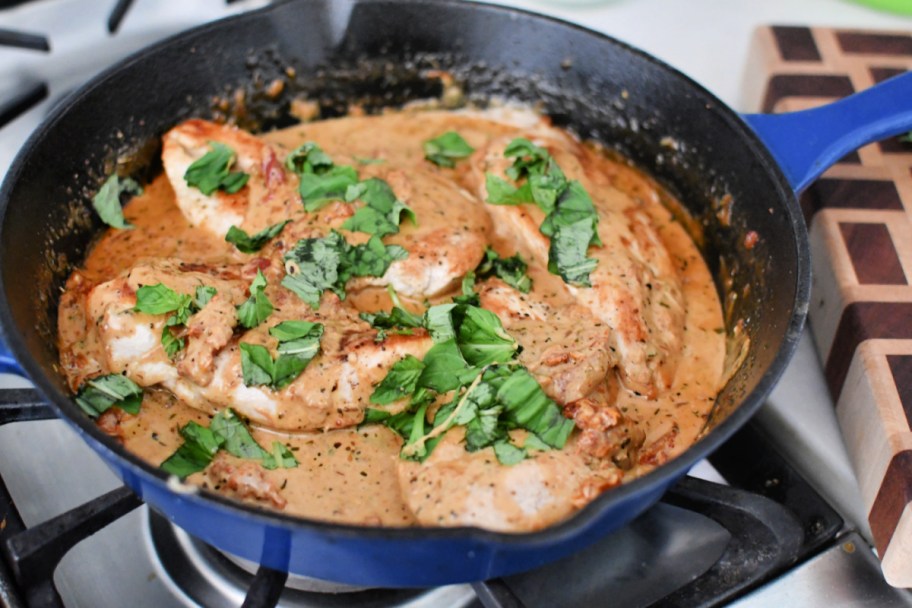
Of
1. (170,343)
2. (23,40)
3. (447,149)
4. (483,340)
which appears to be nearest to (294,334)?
(170,343)

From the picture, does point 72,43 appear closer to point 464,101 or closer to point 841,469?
point 464,101

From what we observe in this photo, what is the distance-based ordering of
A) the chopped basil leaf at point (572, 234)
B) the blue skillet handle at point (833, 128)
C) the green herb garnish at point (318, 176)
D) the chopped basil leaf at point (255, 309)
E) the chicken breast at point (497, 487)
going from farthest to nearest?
the green herb garnish at point (318, 176) → the chopped basil leaf at point (572, 234) → the blue skillet handle at point (833, 128) → the chopped basil leaf at point (255, 309) → the chicken breast at point (497, 487)

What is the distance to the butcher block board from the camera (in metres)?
1.76

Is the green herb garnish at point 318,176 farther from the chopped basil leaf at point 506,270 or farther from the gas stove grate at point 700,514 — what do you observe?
the gas stove grate at point 700,514

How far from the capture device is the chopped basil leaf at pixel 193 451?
5.61ft

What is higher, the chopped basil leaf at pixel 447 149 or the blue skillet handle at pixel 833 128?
the blue skillet handle at pixel 833 128

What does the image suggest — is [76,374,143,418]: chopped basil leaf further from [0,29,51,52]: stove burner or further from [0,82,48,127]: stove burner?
[0,29,51,52]: stove burner

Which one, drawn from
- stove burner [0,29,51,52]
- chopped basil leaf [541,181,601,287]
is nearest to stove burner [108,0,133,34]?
stove burner [0,29,51,52]

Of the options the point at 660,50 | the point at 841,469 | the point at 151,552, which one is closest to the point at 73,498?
the point at 151,552

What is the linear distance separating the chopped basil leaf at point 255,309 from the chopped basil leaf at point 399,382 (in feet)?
0.90

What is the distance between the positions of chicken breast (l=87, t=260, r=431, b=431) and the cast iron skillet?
0.15 meters

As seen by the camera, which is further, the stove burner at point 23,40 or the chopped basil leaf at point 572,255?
the stove burner at point 23,40

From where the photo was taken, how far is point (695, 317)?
2186mm

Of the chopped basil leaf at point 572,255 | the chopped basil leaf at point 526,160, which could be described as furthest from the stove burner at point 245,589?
the chopped basil leaf at point 526,160
